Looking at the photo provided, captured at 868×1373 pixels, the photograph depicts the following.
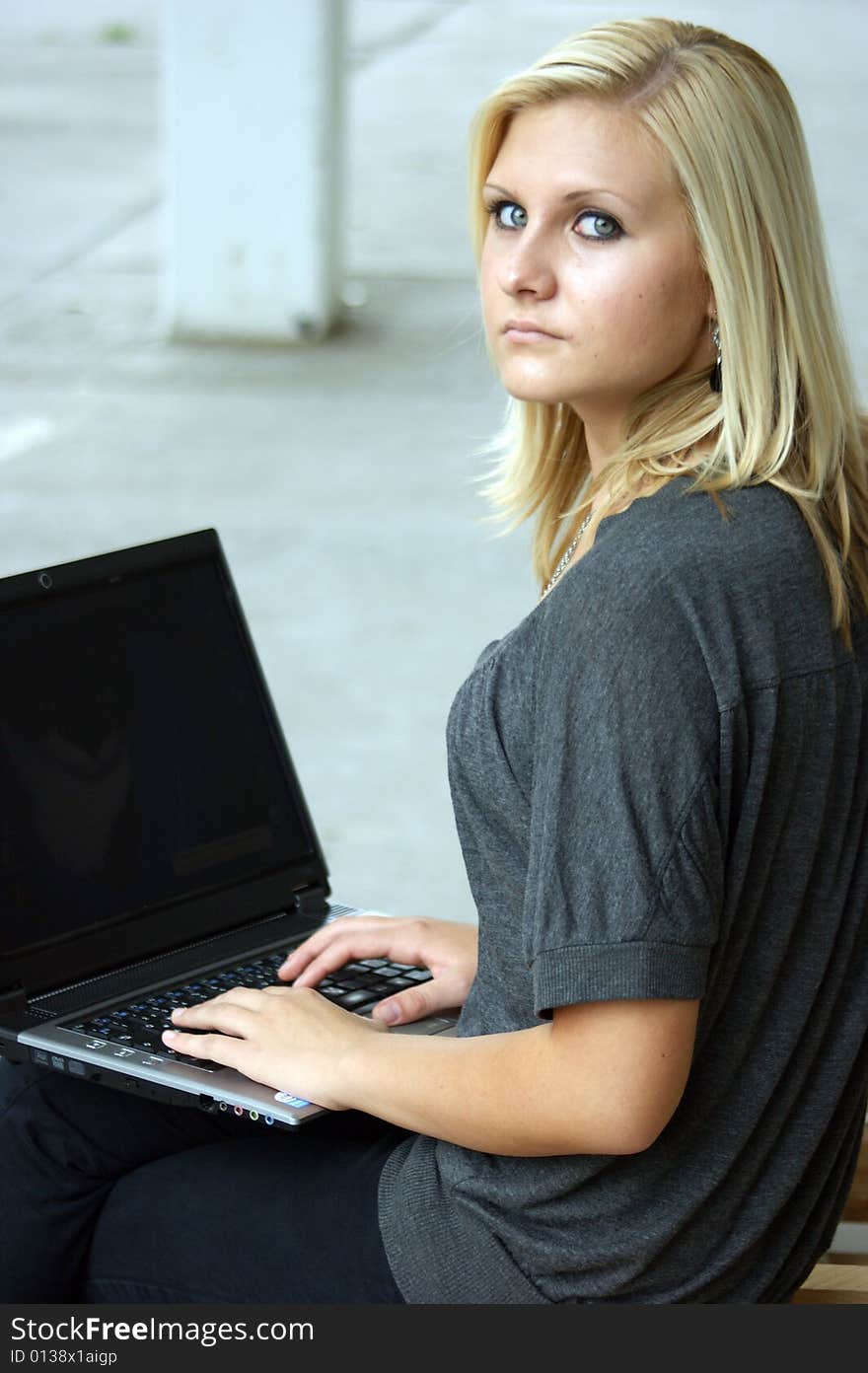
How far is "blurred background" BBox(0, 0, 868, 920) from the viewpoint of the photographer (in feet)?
15.9

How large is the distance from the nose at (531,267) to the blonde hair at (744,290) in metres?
0.13

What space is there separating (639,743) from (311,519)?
188 inches

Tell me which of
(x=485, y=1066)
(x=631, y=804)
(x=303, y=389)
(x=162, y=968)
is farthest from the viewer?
(x=303, y=389)

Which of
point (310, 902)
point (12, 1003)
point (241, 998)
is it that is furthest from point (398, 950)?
point (12, 1003)

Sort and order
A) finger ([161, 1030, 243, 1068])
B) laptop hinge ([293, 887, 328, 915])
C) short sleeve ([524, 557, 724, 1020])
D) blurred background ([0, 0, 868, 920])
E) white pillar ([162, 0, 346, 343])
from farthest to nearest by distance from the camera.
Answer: white pillar ([162, 0, 346, 343]) → blurred background ([0, 0, 868, 920]) → laptop hinge ([293, 887, 328, 915]) → finger ([161, 1030, 243, 1068]) → short sleeve ([524, 557, 724, 1020])

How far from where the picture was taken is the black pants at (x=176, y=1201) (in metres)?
1.72

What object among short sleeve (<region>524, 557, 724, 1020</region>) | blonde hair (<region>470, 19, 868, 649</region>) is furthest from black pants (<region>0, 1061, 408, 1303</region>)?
blonde hair (<region>470, 19, 868, 649</region>)

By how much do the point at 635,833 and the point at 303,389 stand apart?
6308 mm

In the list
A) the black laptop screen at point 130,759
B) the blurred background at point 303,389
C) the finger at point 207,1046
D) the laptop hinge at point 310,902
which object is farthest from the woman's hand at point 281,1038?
the blurred background at point 303,389


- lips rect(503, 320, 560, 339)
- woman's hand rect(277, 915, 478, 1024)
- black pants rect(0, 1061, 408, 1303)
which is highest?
lips rect(503, 320, 560, 339)

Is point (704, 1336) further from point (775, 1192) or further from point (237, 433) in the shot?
point (237, 433)

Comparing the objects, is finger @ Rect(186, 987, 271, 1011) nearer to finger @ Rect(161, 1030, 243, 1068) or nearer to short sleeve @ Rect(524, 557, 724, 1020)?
finger @ Rect(161, 1030, 243, 1068)

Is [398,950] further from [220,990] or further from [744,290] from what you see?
[744,290]

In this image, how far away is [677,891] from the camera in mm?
1433
